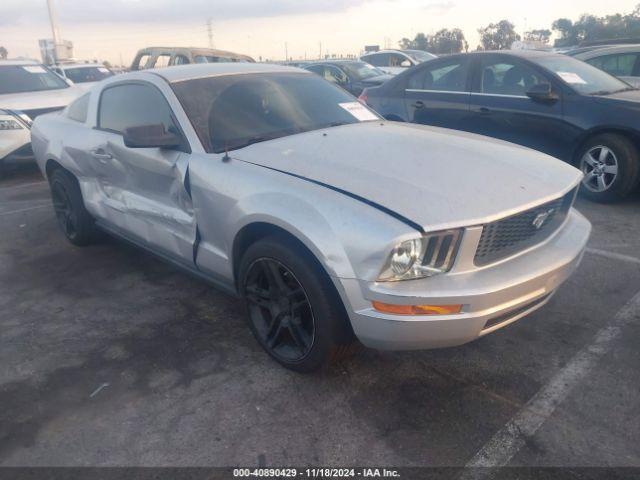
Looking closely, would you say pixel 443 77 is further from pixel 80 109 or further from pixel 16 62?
pixel 16 62

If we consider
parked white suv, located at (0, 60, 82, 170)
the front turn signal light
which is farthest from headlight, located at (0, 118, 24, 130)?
the front turn signal light

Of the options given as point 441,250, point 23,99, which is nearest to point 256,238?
point 441,250

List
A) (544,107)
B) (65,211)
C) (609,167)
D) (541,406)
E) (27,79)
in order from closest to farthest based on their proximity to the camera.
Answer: (541,406) → (65,211) → (609,167) → (544,107) → (27,79)

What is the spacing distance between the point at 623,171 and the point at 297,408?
170 inches

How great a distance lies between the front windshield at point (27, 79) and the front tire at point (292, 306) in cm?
791

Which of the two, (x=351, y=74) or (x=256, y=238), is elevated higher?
(x=351, y=74)

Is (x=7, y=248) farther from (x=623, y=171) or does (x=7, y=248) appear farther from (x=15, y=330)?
(x=623, y=171)

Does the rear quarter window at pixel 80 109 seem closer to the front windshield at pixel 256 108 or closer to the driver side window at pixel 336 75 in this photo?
the front windshield at pixel 256 108

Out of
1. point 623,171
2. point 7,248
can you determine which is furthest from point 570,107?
point 7,248

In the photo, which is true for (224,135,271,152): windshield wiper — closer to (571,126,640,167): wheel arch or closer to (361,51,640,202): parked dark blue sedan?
(361,51,640,202): parked dark blue sedan

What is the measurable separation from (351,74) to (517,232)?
1070cm

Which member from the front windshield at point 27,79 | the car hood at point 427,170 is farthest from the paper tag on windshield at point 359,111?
the front windshield at point 27,79

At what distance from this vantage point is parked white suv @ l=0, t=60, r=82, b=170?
7492 mm

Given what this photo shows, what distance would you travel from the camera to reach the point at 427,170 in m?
2.67
